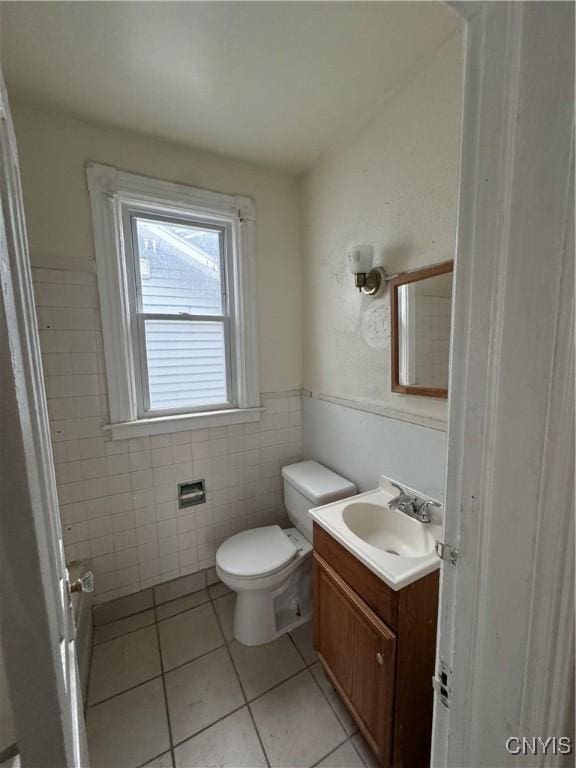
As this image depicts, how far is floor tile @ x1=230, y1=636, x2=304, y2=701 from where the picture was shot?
4.46ft

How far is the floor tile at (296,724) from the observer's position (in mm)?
1124

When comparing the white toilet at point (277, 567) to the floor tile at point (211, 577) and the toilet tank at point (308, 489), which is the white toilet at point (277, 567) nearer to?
the toilet tank at point (308, 489)

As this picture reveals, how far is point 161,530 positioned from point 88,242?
1.55m

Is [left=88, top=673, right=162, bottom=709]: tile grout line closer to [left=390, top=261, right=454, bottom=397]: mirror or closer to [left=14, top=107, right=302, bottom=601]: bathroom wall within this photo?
[left=14, top=107, right=302, bottom=601]: bathroom wall

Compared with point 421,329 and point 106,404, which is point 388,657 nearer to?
point 421,329

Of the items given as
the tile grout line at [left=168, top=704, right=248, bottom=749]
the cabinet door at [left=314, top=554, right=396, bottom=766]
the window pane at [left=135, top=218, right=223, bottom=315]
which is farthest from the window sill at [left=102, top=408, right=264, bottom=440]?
the tile grout line at [left=168, top=704, right=248, bottom=749]

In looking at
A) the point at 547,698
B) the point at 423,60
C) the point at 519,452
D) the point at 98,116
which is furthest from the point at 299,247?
the point at 547,698

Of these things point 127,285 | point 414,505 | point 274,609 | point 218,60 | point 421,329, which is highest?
point 218,60

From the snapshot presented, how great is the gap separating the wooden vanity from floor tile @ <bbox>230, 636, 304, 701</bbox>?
0.35 meters

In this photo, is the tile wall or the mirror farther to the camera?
the tile wall

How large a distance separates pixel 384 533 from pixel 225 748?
977 mm

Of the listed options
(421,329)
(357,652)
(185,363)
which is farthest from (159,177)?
(357,652)

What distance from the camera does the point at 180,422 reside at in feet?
5.68

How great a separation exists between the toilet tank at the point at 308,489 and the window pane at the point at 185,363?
0.64 metres
